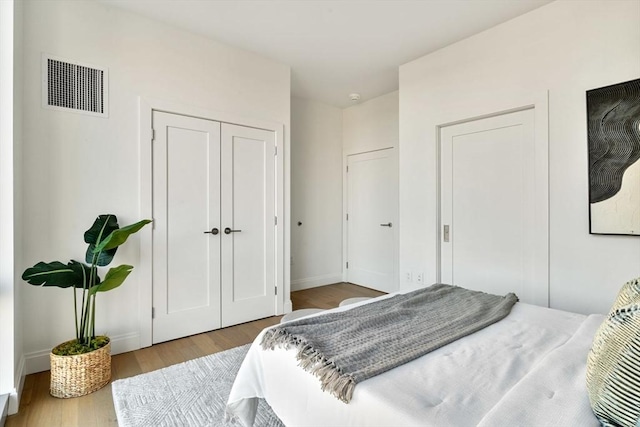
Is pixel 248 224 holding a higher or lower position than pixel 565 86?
lower

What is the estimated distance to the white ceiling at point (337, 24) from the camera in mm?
2516

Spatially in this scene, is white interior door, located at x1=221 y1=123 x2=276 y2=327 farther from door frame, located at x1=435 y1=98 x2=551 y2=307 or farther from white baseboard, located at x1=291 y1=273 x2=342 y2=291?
door frame, located at x1=435 y1=98 x2=551 y2=307

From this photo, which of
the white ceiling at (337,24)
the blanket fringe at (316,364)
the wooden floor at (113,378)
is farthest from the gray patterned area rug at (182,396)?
the white ceiling at (337,24)

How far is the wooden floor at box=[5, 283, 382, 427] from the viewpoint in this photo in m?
1.79

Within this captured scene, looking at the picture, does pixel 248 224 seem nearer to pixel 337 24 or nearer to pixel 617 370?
pixel 337 24

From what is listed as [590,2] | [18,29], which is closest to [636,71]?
[590,2]

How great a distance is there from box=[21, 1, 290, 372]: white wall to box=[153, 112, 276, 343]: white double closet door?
204 millimetres

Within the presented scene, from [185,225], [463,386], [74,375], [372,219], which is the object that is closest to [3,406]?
[74,375]

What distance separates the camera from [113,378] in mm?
2209

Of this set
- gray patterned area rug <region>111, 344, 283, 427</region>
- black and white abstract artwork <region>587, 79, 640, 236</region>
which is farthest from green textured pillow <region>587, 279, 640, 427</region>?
black and white abstract artwork <region>587, 79, 640, 236</region>

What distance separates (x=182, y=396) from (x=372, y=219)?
10.9 feet

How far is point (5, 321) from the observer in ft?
5.93

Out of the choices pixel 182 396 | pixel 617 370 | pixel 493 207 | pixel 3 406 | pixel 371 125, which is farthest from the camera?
pixel 371 125

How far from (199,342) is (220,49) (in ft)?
9.00
